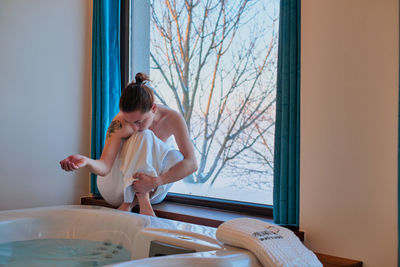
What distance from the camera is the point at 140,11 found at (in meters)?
3.20

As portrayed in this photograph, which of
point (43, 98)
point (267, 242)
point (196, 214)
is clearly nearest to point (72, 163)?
point (196, 214)

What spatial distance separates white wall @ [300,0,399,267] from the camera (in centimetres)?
167

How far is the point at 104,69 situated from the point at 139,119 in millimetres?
826

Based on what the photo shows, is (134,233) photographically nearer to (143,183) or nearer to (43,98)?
(143,183)

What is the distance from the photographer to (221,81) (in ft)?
9.30


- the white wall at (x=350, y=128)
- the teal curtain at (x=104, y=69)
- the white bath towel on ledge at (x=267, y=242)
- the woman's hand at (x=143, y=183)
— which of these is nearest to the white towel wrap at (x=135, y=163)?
A: the woman's hand at (x=143, y=183)

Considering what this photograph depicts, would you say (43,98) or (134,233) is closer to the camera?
(134,233)

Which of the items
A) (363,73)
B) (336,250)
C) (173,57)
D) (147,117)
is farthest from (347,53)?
(173,57)

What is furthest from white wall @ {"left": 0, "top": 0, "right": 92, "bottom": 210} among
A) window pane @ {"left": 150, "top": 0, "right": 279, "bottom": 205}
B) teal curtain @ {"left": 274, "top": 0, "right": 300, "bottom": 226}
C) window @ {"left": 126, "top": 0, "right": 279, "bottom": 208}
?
teal curtain @ {"left": 274, "top": 0, "right": 300, "bottom": 226}

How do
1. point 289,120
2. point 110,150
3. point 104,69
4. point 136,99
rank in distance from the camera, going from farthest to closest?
point 104,69 < point 110,150 < point 136,99 < point 289,120

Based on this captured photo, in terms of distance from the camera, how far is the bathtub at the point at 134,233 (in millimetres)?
1304

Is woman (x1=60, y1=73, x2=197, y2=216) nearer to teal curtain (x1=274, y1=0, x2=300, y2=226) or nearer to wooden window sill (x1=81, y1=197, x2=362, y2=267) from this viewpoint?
wooden window sill (x1=81, y1=197, x2=362, y2=267)

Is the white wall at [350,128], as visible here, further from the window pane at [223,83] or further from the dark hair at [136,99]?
the dark hair at [136,99]

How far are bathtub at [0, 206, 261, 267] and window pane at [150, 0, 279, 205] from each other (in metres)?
0.91
